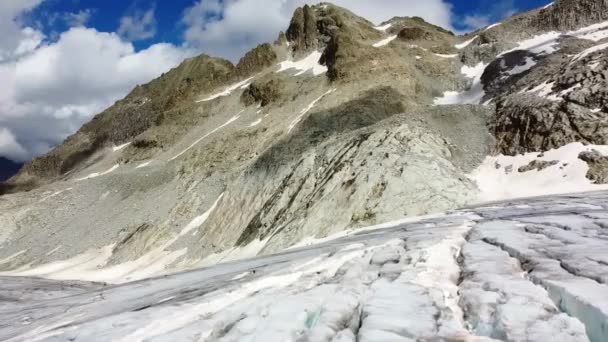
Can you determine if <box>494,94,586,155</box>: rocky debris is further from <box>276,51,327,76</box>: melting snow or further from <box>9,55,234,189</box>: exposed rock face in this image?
<box>9,55,234,189</box>: exposed rock face

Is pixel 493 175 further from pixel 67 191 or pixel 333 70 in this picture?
pixel 67 191

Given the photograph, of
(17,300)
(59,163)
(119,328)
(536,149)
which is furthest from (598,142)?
(59,163)

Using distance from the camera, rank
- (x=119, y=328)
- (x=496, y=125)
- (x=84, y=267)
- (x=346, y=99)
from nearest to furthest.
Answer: (x=119, y=328) → (x=496, y=125) → (x=84, y=267) → (x=346, y=99)

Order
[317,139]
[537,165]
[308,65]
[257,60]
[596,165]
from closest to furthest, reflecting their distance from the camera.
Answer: [596,165], [537,165], [317,139], [308,65], [257,60]

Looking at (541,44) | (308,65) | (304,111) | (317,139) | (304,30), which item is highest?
(304,30)

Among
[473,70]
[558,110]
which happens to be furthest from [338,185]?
[473,70]

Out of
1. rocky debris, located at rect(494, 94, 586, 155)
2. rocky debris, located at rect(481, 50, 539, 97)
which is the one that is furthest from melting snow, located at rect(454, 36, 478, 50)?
rocky debris, located at rect(494, 94, 586, 155)

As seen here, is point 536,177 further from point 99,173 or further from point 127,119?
point 127,119

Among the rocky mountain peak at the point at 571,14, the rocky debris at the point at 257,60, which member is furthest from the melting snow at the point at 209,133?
the rocky mountain peak at the point at 571,14
